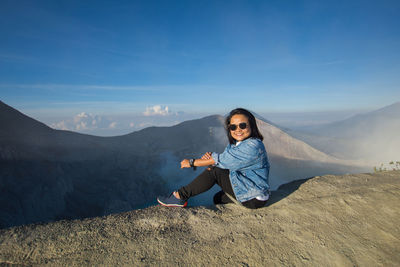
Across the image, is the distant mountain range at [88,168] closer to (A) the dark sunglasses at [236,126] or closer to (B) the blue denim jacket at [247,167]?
(B) the blue denim jacket at [247,167]

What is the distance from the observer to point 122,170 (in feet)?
105

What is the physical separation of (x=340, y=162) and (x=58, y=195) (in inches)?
2817

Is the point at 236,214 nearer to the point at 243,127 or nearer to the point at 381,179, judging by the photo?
the point at 243,127

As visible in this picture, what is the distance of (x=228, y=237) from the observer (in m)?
2.28

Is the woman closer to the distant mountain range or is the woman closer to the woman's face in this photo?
the woman's face

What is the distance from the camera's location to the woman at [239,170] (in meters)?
2.69

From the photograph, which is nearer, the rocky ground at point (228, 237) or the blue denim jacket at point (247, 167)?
the rocky ground at point (228, 237)

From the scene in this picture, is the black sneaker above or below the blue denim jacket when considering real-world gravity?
below

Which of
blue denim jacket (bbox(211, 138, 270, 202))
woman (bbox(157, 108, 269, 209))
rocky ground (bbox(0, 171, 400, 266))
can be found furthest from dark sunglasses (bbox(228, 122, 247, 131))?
rocky ground (bbox(0, 171, 400, 266))

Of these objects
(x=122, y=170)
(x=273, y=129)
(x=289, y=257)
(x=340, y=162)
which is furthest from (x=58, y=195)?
(x=340, y=162)

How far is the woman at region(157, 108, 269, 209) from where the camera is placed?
269 cm

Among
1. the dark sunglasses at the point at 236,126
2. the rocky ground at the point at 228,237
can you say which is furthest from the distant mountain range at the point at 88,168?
the dark sunglasses at the point at 236,126

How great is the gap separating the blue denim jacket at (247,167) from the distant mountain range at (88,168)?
846 inches

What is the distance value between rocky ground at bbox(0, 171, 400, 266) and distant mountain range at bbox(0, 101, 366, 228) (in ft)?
65.0
